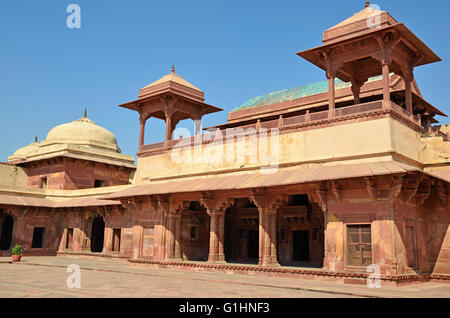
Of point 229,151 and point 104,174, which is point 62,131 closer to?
point 104,174

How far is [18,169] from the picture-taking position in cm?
3284

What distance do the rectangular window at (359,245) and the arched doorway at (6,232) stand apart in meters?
23.4

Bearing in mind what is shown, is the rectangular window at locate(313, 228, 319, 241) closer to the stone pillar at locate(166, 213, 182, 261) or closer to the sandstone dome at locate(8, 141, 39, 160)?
the stone pillar at locate(166, 213, 182, 261)

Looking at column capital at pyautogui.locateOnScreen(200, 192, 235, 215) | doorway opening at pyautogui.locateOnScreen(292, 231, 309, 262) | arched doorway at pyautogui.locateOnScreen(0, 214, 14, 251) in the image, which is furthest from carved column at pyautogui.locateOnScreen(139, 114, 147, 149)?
arched doorway at pyautogui.locateOnScreen(0, 214, 14, 251)

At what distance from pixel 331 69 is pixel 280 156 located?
3801 millimetres

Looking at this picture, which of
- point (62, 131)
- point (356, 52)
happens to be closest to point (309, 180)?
point (356, 52)

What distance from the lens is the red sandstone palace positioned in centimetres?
1404

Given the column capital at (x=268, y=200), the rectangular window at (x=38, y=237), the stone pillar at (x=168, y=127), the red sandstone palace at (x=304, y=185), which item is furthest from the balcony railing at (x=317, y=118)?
the rectangular window at (x=38, y=237)

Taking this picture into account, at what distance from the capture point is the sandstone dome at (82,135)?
33781 millimetres

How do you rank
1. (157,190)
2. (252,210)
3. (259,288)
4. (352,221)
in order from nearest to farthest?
1. (259,288)
2. (352,221)
3. (157,190)
4. (252,210)

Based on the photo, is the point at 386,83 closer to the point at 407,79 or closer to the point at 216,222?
the point at 407,79

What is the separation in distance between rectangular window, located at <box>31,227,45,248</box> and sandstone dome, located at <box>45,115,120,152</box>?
773 centimetres

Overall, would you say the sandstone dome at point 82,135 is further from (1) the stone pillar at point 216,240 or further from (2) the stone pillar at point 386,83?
(2) the stone pillar at point 386,83

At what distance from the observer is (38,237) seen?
28.5 m
